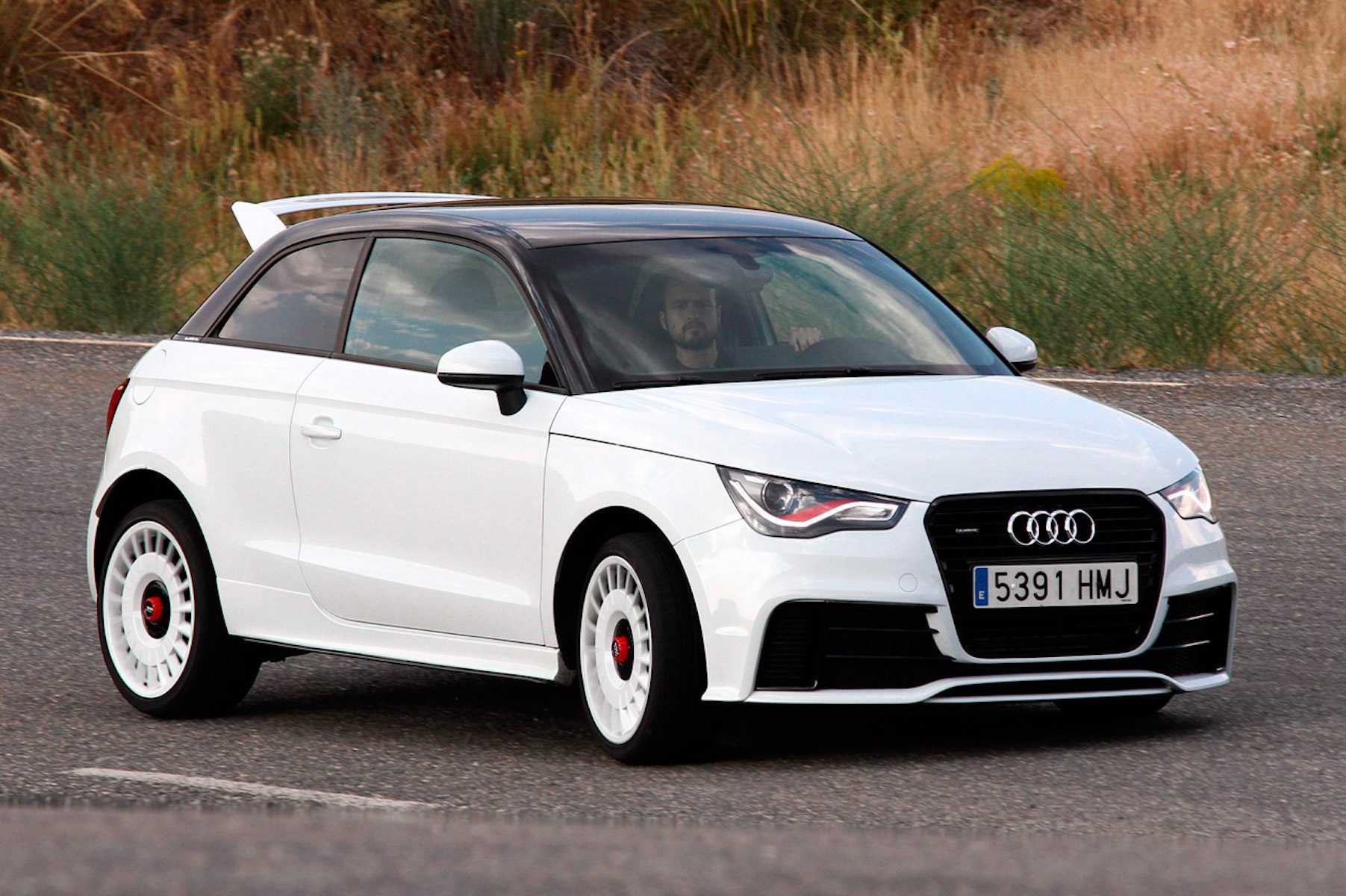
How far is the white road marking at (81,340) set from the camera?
56.2 ft

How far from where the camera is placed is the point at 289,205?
26.6 feet

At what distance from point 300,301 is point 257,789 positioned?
2.14 meters

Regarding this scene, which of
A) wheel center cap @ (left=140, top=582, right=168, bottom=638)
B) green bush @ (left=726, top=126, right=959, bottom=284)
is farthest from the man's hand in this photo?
green bush @ (left=726, top=126, right=959, bottom=284)

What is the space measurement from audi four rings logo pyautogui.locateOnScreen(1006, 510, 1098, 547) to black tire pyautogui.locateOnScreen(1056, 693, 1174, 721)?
0.74 m

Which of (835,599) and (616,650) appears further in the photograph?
(616,650)

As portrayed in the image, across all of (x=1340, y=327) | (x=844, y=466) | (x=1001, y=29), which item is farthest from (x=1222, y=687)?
(x=1001, y=29)

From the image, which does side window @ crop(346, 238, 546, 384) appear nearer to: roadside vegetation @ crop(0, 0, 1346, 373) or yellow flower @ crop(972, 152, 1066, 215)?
roadside vegetation @ crop(0, 0, 1346, 373)

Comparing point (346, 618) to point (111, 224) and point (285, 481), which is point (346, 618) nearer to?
point (285, 481)

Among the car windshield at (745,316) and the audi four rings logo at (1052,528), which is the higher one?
the car windshield at (745,316)

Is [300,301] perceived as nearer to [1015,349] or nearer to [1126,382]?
[1015,349]

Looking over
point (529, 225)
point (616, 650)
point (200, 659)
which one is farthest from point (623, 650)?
point (200, 659)

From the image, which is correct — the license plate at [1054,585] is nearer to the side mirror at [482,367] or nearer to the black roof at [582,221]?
the side mirror at [482,367]

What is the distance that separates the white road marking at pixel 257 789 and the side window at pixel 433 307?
1494mm

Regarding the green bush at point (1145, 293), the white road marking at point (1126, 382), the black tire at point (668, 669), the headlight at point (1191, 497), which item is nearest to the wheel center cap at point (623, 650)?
the black tire at point (668, 669)
